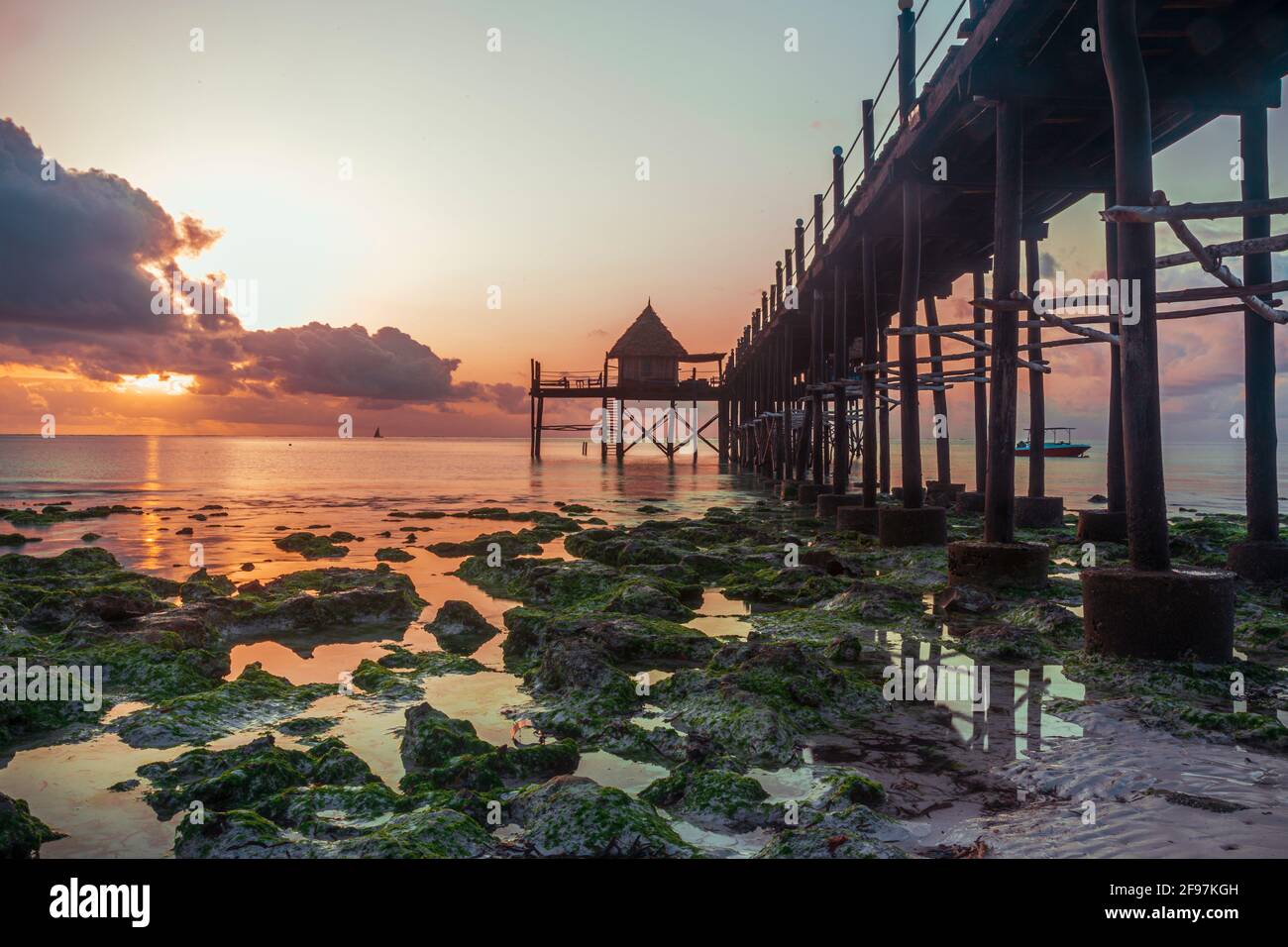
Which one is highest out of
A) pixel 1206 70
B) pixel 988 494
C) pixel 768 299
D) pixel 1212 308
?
pixel 768 299

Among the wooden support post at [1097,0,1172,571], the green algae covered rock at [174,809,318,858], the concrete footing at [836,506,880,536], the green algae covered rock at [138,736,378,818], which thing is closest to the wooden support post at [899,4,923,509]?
the concrete footing at [836,506,880,536]

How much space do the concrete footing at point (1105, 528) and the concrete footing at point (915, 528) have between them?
213 cm

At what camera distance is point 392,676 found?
245 inches

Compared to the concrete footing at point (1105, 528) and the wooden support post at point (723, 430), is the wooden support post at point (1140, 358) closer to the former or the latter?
the concrete footing at point (1105, 528)

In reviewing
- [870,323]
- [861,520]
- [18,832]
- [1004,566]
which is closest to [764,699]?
[18,832]

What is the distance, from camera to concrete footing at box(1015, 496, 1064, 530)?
15831 millimetres

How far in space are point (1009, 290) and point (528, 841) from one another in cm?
783

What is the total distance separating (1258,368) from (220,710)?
10394 millimetres

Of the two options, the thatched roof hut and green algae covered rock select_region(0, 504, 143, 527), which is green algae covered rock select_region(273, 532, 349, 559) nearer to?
green algae covered rock select_region(0, 504, 143, 527)

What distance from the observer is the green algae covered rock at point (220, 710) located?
16.4ft

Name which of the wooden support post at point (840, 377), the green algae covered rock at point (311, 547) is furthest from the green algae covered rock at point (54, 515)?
the wooden support post at point (840, 377)
